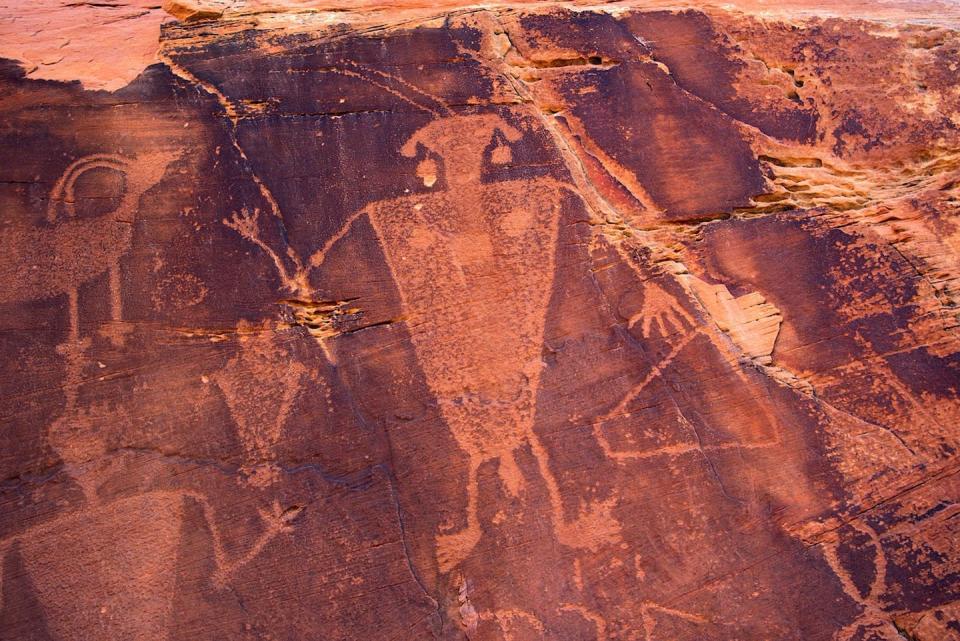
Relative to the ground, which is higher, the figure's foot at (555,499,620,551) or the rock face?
the rock face

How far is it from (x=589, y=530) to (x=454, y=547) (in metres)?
0.65

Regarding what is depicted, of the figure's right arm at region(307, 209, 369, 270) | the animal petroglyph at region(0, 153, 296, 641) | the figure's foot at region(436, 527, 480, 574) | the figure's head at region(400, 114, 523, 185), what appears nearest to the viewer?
the animal petroglyph at region(0, 153, 296, 641)

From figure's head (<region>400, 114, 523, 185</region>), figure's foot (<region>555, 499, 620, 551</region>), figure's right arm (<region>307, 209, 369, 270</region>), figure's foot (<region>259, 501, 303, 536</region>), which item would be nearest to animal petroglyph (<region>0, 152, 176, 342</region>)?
figure's right arm (<region>307, 209, 369, 270</region>)

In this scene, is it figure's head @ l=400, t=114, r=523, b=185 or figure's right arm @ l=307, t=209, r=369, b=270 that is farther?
figure's head @ l=400, t=114, r=523, b=185

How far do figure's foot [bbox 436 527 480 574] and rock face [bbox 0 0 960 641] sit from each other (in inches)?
0.6

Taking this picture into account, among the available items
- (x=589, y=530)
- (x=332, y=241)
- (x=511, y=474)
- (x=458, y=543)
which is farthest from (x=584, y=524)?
(x=332, y=241)

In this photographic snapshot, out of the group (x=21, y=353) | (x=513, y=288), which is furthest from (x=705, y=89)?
(x=21, y=353)

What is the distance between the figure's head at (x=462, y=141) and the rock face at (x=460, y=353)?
2cm

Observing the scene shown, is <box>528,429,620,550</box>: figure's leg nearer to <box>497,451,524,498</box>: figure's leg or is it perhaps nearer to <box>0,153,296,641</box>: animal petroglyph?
<box>497,451,524,498</box>: figure's leg

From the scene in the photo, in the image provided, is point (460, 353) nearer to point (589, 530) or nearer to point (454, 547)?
point (454, 547)

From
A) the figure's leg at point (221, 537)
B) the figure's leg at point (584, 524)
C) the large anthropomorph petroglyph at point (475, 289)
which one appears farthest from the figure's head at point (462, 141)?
the figure's leg at point (221, 537)

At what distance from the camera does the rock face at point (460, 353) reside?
8.55 ft

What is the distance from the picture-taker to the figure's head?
2.93 metres

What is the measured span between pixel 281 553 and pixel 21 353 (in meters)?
1.55
